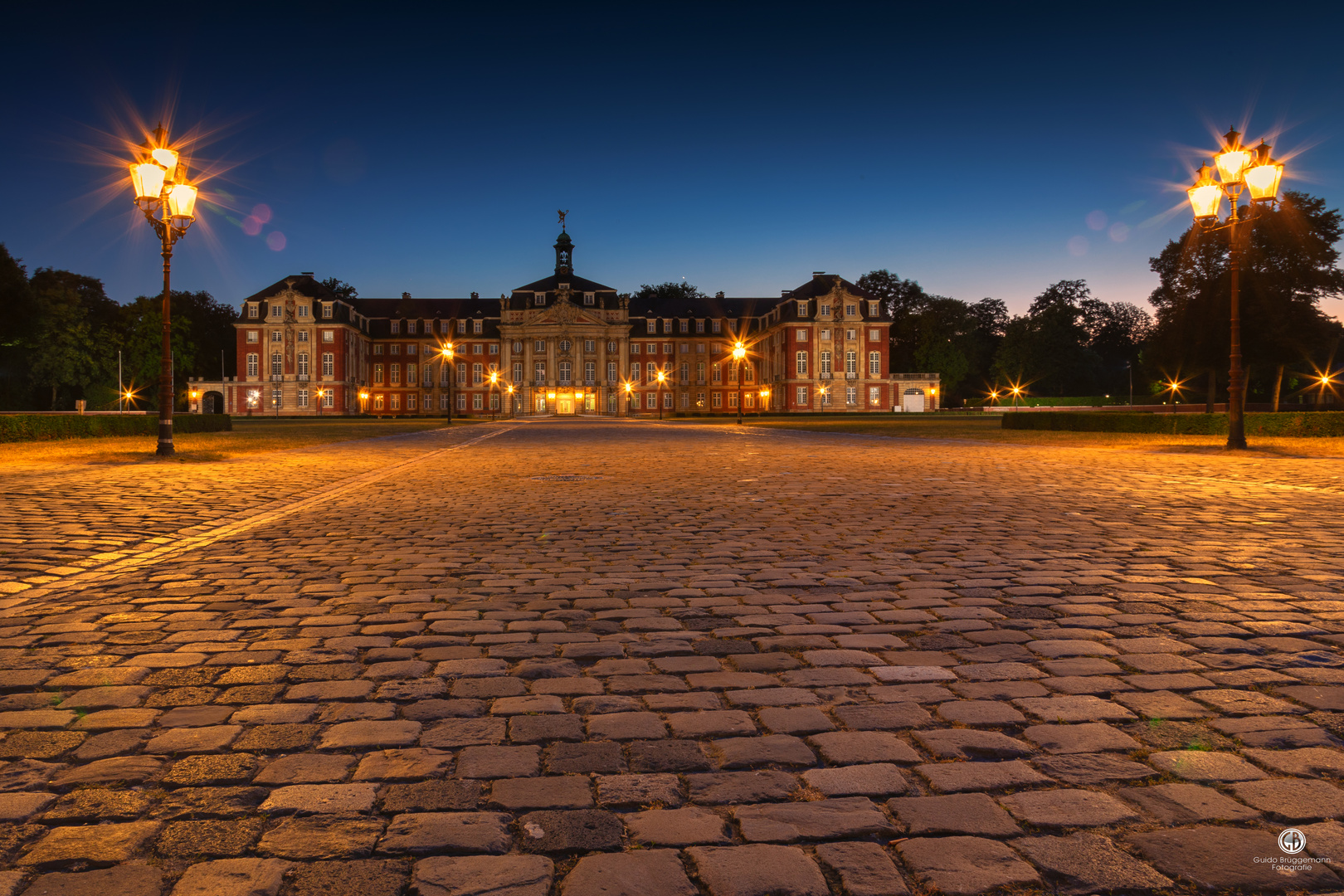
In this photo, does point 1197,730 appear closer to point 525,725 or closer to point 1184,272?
point 525,725

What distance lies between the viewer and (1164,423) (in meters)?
25.4

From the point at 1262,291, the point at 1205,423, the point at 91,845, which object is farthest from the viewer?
the point at 1262,291

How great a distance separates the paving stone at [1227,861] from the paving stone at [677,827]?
1127mm

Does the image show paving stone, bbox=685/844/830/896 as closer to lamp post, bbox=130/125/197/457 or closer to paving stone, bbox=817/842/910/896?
paving stone, bbox=817/842/910/896

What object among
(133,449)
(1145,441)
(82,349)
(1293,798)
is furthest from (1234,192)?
(82,349)

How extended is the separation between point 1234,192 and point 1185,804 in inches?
762

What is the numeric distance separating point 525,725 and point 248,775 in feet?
3.03

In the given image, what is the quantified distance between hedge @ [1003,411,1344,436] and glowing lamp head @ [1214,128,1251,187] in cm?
806

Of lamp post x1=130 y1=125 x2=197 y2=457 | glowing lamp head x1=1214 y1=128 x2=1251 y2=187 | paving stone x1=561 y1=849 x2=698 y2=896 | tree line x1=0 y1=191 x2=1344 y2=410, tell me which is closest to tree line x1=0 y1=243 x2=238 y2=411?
tree line x1=0 y1=191 x2=1344 y2=410

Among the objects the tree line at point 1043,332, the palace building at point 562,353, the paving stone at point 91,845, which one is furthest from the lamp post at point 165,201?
the palace building at point 562,353

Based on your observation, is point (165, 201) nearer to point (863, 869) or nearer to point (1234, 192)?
point (863, 869)

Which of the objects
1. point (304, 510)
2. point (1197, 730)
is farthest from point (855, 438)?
point (1197, 730)

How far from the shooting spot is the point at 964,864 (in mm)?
2199

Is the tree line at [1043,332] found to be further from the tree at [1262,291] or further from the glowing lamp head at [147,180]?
the glowing lamp head at [147,180]
